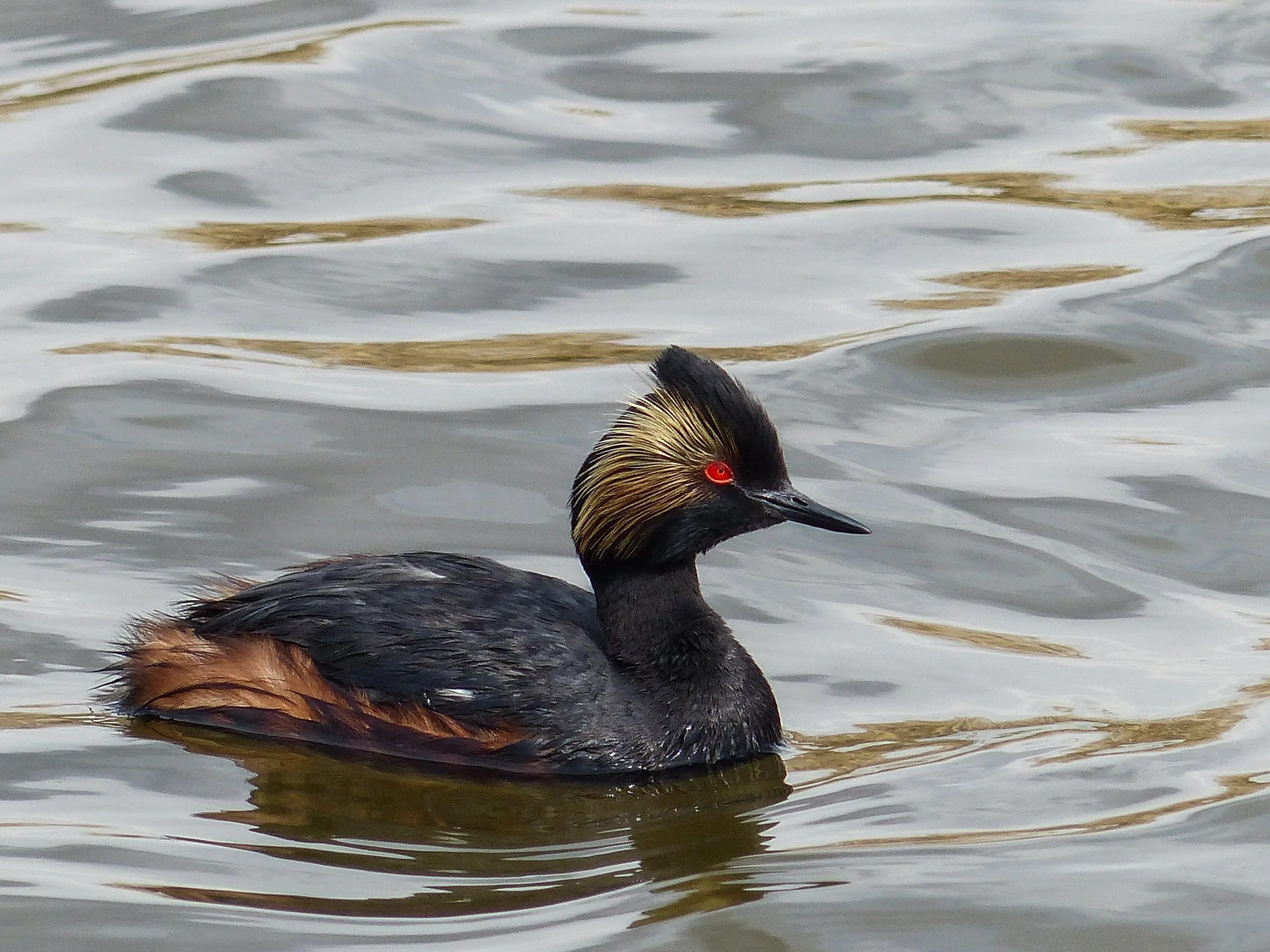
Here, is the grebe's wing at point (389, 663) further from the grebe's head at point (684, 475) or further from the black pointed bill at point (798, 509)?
the black pointed bill at point (798, 509)

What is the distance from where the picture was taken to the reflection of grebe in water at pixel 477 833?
5383 millimetres

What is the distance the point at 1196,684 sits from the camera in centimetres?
689

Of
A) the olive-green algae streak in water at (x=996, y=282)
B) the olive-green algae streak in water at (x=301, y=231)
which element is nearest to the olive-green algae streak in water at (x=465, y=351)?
the olive-green algae streak in water at (x=996, y=282)

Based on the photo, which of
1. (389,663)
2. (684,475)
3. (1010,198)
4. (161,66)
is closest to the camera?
(389,663)

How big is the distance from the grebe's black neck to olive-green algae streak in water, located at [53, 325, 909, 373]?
318 cm

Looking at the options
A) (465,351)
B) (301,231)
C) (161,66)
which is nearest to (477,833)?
(465,351)

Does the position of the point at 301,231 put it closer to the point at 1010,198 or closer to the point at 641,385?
the point at 641,385

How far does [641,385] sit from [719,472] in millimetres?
2800

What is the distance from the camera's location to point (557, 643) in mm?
6512

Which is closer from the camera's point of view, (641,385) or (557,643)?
(557,643)

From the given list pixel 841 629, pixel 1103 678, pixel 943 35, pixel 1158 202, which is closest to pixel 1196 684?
pixel 1103 678

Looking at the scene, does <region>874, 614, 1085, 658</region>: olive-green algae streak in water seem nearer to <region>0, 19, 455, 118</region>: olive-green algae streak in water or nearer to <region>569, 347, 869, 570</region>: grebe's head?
<region>569, 347, 869, 570</region>: grebe's head

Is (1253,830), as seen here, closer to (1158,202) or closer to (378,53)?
(1158,202)

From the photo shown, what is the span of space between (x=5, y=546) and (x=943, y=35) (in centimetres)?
859
